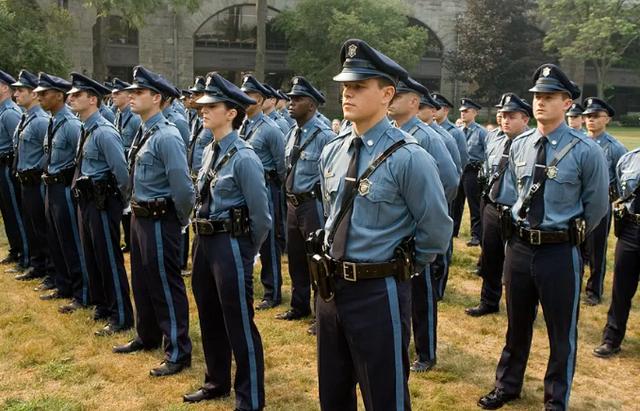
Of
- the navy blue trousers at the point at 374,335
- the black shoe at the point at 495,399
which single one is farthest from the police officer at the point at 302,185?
the navy blue trousers at the point at 374,335

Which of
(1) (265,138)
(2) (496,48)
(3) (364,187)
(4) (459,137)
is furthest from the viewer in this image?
(2) (496,48)

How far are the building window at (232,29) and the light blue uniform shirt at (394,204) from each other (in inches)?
1490

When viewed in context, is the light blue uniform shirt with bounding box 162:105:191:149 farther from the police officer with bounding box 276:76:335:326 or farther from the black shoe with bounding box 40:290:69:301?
the police officer with bounding box 276:76:335:326

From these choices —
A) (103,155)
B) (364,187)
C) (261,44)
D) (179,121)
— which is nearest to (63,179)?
(103,155)

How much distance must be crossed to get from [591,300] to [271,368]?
162 inches

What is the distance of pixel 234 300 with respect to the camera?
4266 millimetres

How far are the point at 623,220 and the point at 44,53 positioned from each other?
68.1ft

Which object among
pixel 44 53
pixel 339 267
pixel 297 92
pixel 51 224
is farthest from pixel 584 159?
pixel 44 53

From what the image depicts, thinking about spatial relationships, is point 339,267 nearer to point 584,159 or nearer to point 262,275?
point 584,159

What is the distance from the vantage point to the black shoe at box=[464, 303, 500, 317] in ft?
22.7

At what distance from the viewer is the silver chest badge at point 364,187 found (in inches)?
121

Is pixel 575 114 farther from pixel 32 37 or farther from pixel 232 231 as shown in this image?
pixel 32 37

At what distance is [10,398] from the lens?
4730mm

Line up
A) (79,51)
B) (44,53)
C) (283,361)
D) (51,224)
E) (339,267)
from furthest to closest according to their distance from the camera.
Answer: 1. (79,51)
2. (44,53)
3. (51,224)
4. (283,361)
5. (339,267)
